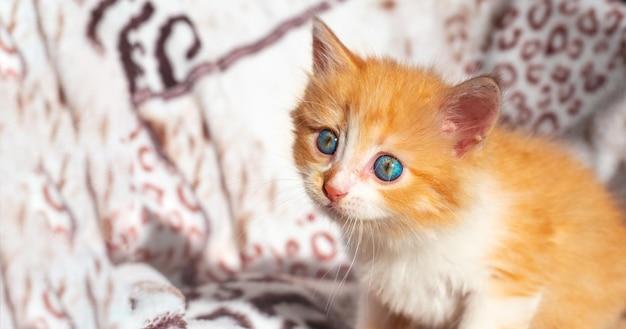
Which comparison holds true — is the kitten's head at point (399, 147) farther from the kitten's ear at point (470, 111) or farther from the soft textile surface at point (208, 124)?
the soft textile surface at point (208, 124)

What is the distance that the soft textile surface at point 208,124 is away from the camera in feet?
4.27

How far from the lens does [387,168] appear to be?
3.02 ft

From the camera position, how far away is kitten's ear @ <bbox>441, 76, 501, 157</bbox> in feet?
2.94

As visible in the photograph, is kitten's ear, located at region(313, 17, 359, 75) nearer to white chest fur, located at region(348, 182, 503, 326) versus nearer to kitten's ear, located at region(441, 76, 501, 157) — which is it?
kitten's ear, located at region(441, 76, 501, 157)

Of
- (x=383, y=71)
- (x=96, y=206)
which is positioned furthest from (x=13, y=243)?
(x=383, y=71)

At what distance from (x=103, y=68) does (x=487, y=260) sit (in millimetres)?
858

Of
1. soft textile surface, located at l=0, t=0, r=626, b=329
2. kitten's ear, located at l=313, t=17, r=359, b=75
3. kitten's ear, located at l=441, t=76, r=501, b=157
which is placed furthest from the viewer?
soft textile surface, located at l=0, t=0, r=626, b=329

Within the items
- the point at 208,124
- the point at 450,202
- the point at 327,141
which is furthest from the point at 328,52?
the point at 208,124

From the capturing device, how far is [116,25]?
1.44 metres

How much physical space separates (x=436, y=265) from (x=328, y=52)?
0.34 m

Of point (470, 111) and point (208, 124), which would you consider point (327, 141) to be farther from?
point (208, 124)

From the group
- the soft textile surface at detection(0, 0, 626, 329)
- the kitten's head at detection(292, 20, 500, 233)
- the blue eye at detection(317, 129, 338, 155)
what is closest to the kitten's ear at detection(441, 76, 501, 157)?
the kitten's head at detection(292, 20, 500, 233)

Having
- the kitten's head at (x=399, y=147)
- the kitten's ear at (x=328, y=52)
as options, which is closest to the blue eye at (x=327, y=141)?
the kitten's head at (x=399, y=147)

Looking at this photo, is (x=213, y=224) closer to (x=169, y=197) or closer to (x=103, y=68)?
(x=169, y=197)
